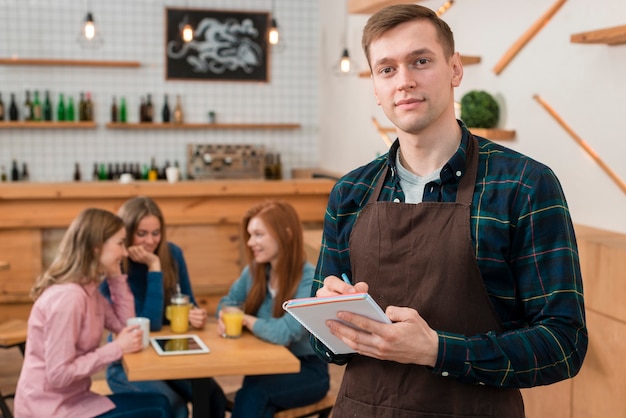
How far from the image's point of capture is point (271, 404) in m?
3.22

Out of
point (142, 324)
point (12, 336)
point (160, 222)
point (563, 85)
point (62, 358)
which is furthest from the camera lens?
point (12, 336)

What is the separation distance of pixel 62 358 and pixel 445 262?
1.79 m

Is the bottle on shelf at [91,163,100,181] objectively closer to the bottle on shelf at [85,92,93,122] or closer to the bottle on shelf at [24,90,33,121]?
the bottle on shelf at [85,92,93,122]

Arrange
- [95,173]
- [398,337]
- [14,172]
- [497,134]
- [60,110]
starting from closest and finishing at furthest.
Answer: [398,337] < [497,134] < [14,172] < [60,110] < [95,173]

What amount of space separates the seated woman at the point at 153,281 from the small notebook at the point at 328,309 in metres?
1.89

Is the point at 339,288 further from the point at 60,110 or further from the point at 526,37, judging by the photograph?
the point at 60,110

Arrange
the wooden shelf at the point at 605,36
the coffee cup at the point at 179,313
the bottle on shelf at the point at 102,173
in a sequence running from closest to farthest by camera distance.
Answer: the wooden shelf at the point at 605,36, the coffee cup at the point at 179,313, the bottle on shelf at the point at 102,173

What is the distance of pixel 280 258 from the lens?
136 inches

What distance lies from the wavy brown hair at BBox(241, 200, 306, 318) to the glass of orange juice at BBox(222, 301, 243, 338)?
22 centimetres

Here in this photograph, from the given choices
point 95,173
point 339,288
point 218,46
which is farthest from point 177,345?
point 218,46

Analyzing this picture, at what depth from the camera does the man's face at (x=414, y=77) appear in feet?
4.81

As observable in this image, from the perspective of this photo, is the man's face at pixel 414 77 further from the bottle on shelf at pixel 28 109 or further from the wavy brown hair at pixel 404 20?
the bottle on shelf at pixel 28 109

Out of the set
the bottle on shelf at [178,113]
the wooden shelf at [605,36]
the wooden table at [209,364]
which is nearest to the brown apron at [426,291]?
the wooden table at [209,364]

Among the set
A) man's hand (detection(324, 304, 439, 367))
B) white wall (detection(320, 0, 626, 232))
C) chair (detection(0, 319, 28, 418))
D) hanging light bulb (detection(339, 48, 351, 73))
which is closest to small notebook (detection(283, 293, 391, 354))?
man's hand (detection(324, 304, 439, 367))
